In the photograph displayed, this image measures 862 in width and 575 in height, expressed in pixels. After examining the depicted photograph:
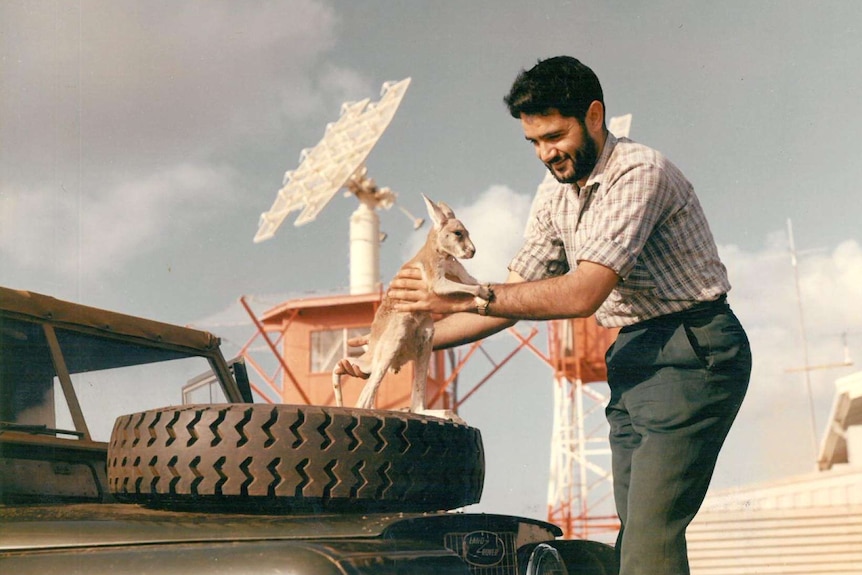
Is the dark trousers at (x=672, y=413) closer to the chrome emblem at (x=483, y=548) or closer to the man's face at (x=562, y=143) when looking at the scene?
the chrome emblem at (x=483, y=548)

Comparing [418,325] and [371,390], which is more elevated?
[418,325]

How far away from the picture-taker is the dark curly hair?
7.18 feet

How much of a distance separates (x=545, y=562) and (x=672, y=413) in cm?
43

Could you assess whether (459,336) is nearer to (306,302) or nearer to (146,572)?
(146,572)

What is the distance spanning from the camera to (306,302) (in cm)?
2992

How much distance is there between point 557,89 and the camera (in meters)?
2.19

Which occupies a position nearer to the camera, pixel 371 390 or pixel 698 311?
pixel 698 311

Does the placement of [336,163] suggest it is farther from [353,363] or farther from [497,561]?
[497,561]

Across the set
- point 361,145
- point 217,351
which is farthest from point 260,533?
point 361,145

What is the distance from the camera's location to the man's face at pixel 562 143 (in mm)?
2217

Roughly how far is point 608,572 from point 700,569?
7406 mm

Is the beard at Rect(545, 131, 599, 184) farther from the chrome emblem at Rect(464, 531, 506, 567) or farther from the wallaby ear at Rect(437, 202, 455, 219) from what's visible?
the chrome emblem at Rect(464, 531, 506, 567)

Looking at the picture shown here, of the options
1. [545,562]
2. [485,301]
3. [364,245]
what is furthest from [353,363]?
[364,245]

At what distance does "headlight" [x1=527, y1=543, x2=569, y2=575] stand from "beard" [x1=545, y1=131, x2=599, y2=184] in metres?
0.86
